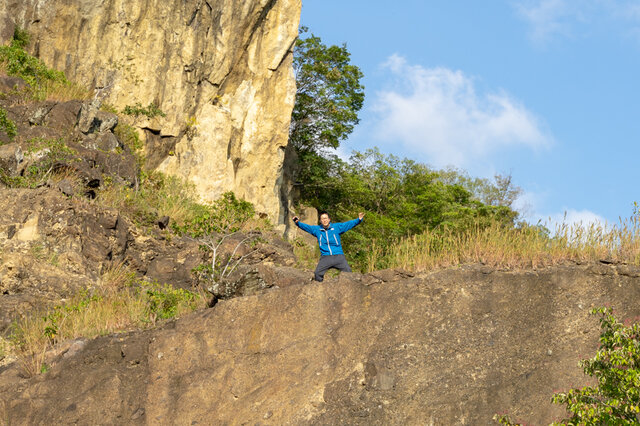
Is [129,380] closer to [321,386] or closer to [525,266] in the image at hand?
[321,386]

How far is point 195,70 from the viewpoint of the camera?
22656 mm

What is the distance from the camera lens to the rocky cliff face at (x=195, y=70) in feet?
69.7

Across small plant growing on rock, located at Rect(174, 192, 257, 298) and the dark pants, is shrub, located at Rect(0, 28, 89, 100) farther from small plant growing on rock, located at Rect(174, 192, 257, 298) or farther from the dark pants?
the dark pants

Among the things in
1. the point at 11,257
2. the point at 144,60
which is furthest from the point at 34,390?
the point at 144,60

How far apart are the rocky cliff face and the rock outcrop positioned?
11.9 m

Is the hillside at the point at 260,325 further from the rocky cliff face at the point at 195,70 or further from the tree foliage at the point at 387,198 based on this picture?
the tree foliage at the point at 387,198

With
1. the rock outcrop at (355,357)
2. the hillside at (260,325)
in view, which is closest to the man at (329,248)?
the hillside at (260,325)

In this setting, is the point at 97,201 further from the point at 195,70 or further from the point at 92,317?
the point at 195,70

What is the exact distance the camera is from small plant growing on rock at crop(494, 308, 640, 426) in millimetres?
6801

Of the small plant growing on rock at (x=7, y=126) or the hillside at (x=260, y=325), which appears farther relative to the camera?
the small plant growing on rock at (x=7, y=126)

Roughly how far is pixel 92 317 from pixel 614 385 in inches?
297

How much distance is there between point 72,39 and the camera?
69.9ft

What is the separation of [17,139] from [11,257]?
207 inches

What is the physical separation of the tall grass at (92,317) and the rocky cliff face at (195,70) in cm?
980
